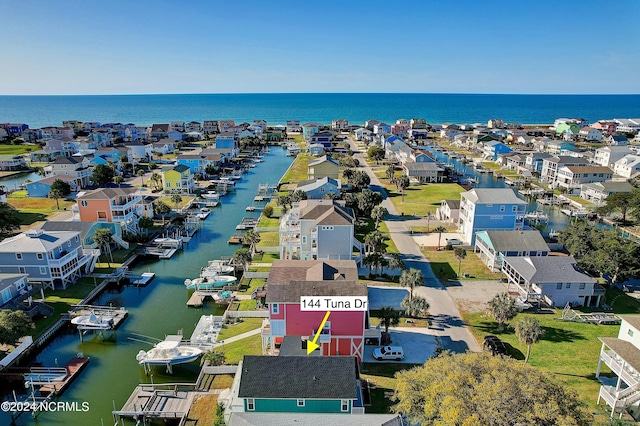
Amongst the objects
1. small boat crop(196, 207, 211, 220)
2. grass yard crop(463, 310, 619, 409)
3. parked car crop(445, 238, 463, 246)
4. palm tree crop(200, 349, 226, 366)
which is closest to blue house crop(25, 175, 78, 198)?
small boat crop(196, 207, 211, 220)

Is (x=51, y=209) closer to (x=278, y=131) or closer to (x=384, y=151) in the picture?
(x=384, y=151)

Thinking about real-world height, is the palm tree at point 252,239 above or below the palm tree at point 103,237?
below

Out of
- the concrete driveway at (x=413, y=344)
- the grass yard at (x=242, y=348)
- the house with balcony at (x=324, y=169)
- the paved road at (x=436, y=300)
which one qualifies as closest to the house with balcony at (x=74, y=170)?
the house with balcony at (x=324, y=169)

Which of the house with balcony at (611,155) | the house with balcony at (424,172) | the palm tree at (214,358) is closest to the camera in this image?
the palm tree at (214,358)

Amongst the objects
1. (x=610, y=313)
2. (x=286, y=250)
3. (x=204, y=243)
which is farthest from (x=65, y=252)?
(x=610, y=313)

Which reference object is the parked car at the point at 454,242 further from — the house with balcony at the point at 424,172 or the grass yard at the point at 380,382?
the house with balcony at the point at 424,172
